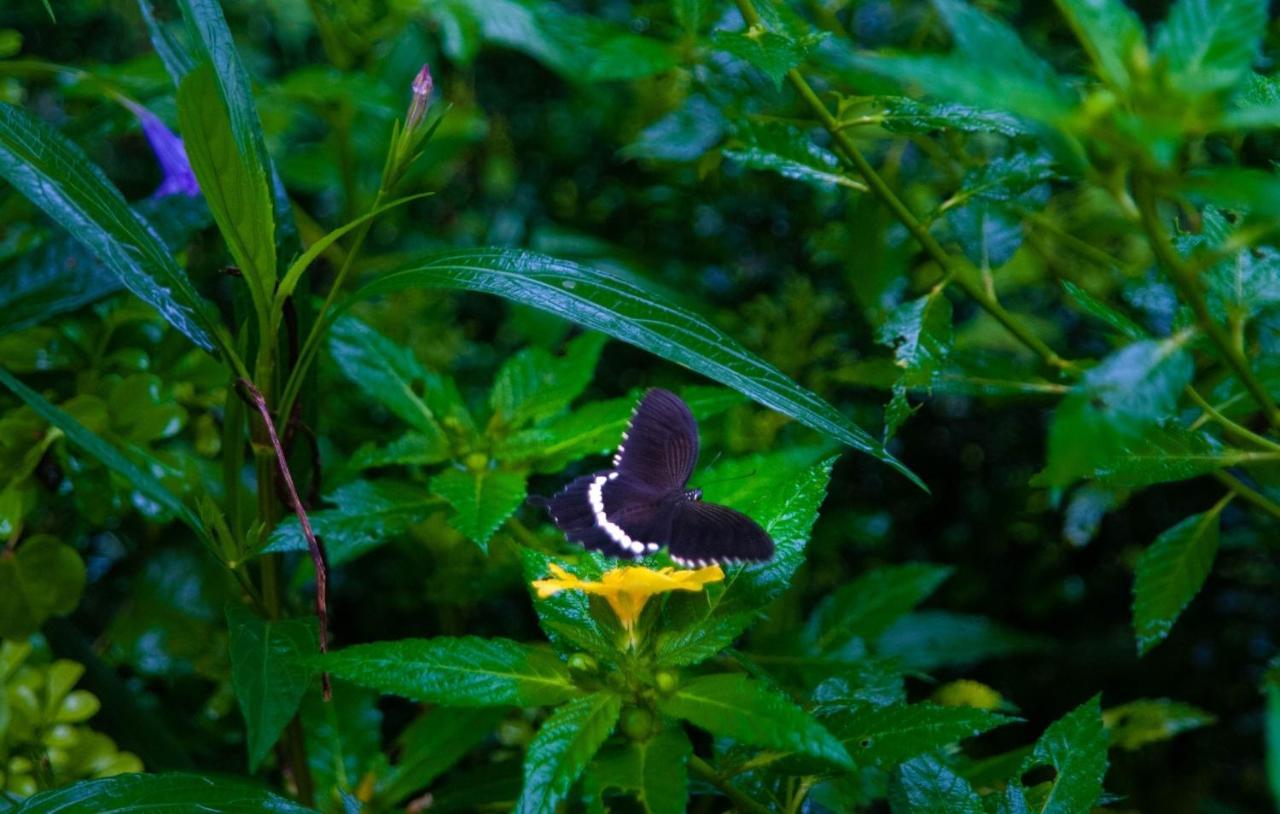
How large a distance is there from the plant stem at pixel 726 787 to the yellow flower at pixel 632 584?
0.34 feet

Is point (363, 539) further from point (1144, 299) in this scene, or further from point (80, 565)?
point (1144, 299)

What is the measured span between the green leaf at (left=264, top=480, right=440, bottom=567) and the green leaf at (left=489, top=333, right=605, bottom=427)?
0.37 feet

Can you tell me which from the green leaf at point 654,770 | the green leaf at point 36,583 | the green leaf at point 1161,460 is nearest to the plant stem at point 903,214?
the green leaf at point 1161,460

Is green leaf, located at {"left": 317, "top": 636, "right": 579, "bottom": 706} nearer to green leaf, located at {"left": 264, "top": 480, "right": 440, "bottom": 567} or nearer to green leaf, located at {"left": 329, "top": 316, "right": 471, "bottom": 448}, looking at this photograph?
green leaf, located at {"left": 264, "top": 480, "right": 440, "bottom": 567}

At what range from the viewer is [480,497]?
86 centimetres

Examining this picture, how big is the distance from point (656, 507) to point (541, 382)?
339mm

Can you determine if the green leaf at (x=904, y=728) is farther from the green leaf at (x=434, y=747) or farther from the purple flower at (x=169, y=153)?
the purple flower at (x=169, y=153)

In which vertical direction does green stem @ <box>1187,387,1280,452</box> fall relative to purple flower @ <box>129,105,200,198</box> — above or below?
below

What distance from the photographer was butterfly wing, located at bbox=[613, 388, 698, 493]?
0.76m

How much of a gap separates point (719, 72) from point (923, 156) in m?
0.47

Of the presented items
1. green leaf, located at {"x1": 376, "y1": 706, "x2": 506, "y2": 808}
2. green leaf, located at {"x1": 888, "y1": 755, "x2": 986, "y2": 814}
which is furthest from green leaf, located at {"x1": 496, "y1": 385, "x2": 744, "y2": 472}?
green leaf, located at {"x1": 888, "y1": 755, "x2": 986, "y2": 814}

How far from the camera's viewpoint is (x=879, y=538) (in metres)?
1.43

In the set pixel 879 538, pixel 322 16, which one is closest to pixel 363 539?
pixel 879 538

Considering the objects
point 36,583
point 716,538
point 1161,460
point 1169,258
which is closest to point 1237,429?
point 1161,460
